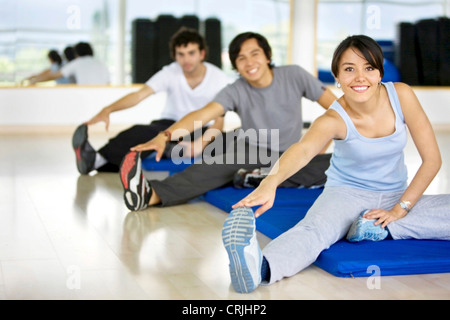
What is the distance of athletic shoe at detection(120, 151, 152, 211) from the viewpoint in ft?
11.6

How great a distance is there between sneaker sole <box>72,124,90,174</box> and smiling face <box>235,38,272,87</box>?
1437 mm

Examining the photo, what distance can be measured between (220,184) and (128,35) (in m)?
4.50

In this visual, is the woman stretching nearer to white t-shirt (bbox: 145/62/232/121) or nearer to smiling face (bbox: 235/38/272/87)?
smiling face (bbox: 235/38/272/87)

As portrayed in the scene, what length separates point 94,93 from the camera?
7926mm

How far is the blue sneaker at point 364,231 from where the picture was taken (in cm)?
267

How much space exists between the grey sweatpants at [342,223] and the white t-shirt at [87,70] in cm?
554

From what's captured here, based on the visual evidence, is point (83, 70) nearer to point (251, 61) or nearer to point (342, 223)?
point (251, 61)

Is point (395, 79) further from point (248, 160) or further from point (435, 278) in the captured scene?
point (435, 278)

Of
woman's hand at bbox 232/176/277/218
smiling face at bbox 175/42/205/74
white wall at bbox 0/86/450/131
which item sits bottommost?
white wall at bbox 0/86/450/131

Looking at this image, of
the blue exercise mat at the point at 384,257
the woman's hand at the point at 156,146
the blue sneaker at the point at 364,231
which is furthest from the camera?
the woman's hand at the point at 156,146

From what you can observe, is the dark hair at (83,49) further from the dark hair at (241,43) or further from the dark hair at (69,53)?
the dark hair at (241,43)

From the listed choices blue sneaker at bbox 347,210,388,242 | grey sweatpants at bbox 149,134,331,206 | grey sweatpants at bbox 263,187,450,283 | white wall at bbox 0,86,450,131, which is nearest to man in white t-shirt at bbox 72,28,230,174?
grey sweatpants at bbox 149,134,331,206

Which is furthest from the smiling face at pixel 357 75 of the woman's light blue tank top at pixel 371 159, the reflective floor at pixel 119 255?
the reflective floor at pixel 119 255

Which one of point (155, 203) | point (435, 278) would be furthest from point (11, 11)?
point (435, 278)
